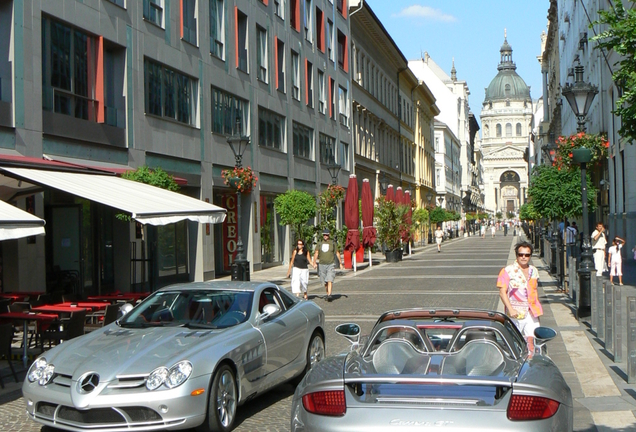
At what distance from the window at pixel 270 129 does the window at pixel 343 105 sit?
10733 millimetres

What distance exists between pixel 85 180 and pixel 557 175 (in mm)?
13795

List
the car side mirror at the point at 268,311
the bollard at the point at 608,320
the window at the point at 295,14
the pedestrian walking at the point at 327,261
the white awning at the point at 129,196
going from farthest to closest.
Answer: the window at the point at 295,14, the pedestrian walking at the point at 327,261, the white awning at the point at 129,196, the bollard at the point at 608,320, the car side mirror at the point at 268,311

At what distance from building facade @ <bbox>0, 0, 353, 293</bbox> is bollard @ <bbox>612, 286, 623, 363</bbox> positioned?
10.2m

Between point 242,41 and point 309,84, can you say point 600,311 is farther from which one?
point 309,84

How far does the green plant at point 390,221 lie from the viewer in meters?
39.9

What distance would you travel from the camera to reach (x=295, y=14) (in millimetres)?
37938

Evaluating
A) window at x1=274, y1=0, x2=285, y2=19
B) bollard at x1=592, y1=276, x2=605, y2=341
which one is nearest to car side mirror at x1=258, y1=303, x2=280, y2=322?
bollard at x1=592, y1=276, x2=605, y2=341

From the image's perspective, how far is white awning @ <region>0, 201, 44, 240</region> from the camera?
9727 millimetres

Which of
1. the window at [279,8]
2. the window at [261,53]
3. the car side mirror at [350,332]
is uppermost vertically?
the window at [279,8]

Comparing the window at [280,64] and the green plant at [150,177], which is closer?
the green plant at [150,177]

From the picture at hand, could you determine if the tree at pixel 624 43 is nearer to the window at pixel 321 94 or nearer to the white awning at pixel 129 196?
the white awning at pixel 129 196

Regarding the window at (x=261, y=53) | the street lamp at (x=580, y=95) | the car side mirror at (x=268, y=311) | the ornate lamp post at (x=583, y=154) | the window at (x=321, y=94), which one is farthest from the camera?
the window at (x=321, y=94)

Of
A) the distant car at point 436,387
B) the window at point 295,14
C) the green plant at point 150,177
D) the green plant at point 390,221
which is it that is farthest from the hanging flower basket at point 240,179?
the green plant at point 390,221

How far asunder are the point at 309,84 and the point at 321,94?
2098 mm
